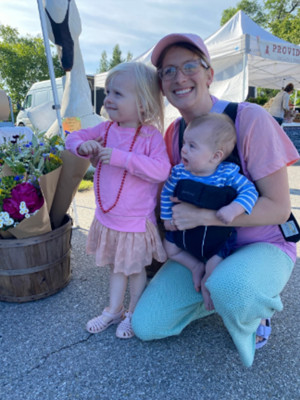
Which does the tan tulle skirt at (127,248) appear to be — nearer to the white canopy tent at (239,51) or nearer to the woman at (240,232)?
the woman at (240,232)

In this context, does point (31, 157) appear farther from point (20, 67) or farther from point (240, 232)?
point (20, 67)

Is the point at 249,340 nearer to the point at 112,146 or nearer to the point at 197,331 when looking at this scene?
the point at 197,331

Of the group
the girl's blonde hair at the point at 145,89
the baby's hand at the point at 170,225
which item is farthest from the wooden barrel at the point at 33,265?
the girl's blonde hair at the point at 145,89

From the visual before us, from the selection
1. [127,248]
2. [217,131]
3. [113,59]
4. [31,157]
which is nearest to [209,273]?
[127,248]

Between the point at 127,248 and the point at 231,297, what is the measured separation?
1.94ft

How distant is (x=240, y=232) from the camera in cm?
162

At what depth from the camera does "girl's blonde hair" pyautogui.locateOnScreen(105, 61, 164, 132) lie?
62.1 inches

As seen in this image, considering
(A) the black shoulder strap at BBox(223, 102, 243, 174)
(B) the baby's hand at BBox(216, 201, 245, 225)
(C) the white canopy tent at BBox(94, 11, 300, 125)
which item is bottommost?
(B) the baby's hand at BBox(216, 201, 245, 225)

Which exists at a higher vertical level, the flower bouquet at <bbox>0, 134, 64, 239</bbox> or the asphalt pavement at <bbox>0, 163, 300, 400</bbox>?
the flower bouquet at <bbox>0, 134, 64, 239</bbox>

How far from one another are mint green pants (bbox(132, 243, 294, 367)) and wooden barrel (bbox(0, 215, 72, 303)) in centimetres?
65

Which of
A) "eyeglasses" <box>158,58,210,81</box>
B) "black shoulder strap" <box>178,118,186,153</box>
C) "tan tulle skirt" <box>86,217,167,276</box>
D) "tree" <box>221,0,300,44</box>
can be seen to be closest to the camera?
"eyeglasses" <box>158,58,210,81</box>

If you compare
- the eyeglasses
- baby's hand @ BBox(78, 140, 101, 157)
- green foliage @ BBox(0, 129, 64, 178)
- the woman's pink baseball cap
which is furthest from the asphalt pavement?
the woman's pink baseball cap

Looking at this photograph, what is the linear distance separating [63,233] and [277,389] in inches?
56.6

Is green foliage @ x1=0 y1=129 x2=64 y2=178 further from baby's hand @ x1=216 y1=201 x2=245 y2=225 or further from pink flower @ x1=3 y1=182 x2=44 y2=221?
baby's hand @ x1=216 y1=201 x2=245 y2=225
